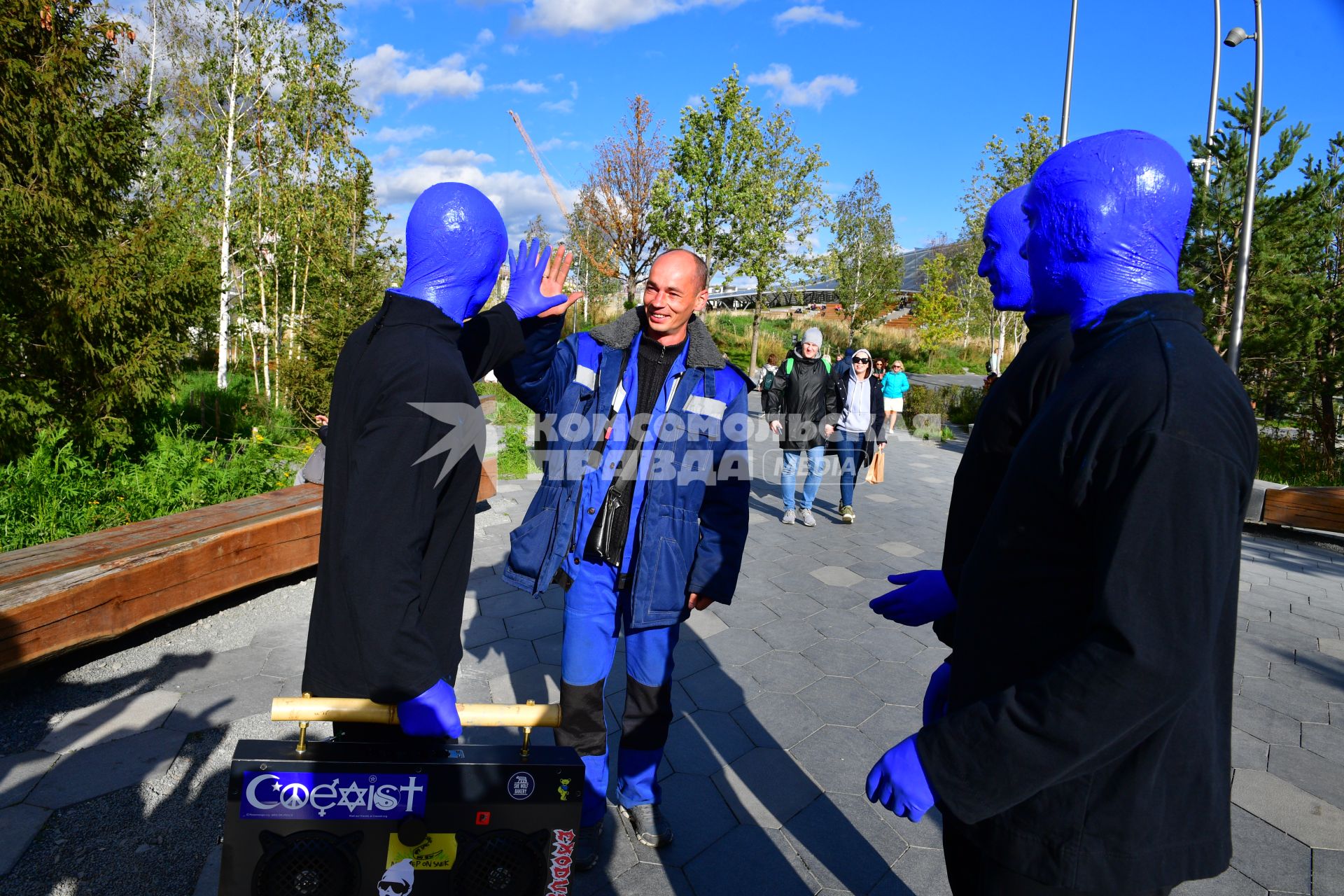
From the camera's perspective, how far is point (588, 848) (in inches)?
98.0

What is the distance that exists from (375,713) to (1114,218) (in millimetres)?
1656

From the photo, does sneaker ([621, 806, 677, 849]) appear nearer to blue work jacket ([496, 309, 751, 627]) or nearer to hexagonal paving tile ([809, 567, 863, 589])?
blue work jacket ([496, 309, 751, 627])

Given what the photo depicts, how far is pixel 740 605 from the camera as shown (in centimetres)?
503

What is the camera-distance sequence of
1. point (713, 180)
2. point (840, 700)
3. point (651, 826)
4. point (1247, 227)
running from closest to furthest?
point (651, 826) < point (840, 700) < point (1247, 227) < point (713, 180)

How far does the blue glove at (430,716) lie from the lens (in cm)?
154

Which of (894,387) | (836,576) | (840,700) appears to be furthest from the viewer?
(894,387)

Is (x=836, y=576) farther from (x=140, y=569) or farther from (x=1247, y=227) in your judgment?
(x=1247, y=227)

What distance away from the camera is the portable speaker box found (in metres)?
1.32

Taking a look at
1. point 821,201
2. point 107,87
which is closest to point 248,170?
point 107,87

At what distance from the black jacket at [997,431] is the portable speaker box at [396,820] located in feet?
3.26

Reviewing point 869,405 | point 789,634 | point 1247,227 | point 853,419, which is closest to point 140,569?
point 789,634

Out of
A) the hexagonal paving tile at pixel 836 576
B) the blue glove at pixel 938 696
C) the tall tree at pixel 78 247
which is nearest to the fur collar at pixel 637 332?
the blue glove at pixel 938 696

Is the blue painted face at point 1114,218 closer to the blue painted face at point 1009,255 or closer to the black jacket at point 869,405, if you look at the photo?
the blue painted face at point 1009,255

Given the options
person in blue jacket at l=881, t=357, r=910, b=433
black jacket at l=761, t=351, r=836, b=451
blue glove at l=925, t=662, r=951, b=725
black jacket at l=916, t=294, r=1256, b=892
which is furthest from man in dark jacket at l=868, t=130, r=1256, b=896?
person in blue jacket at l=881, t=357, r=910, b=433
